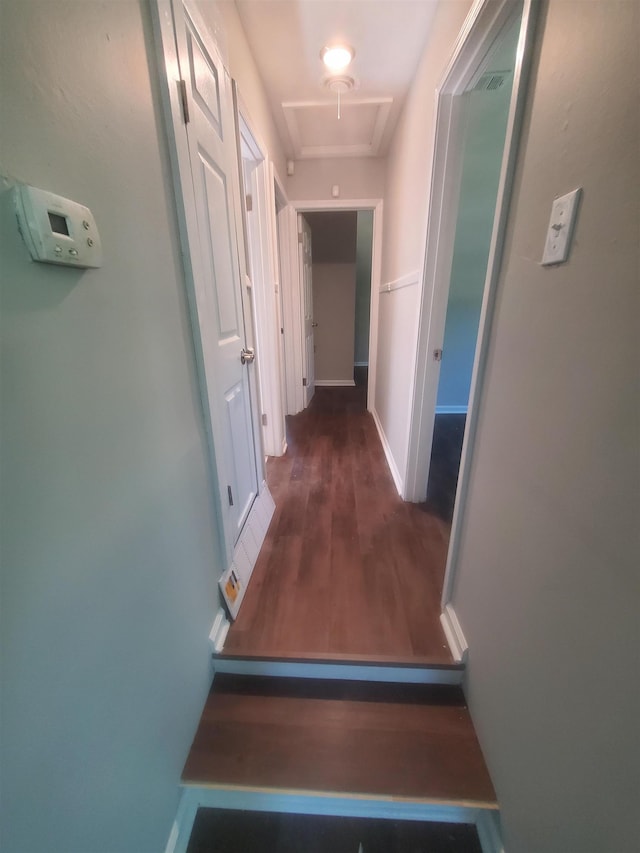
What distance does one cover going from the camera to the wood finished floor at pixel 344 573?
120cm

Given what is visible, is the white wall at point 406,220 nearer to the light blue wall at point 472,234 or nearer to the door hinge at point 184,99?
the light blue wall at point 472,234

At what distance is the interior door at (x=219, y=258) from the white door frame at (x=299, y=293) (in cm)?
178

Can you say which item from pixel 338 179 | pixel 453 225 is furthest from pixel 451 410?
pixel 338 179

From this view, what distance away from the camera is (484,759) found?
0.95 m

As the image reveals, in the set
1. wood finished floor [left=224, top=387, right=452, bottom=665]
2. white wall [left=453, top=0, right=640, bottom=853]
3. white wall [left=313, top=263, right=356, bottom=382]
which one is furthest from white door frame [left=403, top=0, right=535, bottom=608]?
white wall [left=313, top=263, right=356, bottom=382]

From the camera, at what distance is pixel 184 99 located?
0.89 metres


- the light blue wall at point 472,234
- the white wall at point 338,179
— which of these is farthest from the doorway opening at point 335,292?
the light blue wall at point 472,234

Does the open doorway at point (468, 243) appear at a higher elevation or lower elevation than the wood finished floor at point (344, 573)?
higher

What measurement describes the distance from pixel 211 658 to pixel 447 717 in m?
0.83

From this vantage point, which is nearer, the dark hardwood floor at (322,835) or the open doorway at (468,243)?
the dark hardwood floor at (322,835)

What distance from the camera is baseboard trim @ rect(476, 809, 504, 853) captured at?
2.73 feet

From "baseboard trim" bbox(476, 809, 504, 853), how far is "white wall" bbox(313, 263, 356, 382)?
15.0 ft

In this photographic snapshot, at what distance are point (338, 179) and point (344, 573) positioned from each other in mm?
3310

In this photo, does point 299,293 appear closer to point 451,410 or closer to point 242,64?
point 242,64
